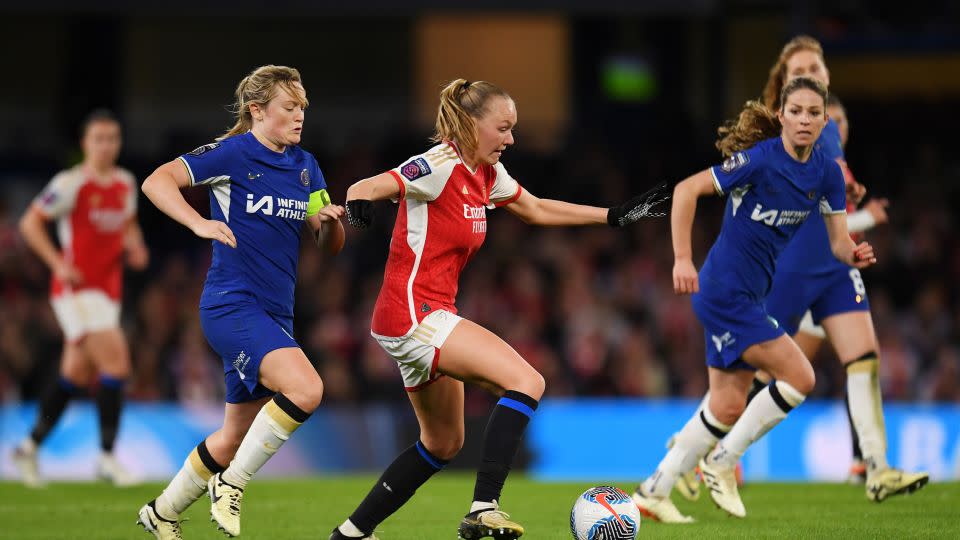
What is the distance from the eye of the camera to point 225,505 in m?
6.01

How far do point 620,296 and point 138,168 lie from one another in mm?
6610

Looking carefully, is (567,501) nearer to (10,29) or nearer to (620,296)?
(620,296)

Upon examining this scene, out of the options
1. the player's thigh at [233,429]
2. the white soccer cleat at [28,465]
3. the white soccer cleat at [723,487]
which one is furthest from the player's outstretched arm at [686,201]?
the white soccer cleat at [28,465]

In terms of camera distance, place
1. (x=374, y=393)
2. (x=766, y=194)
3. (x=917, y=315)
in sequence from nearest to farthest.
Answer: (x=766, y=194), (x=374, y=393), (x=917, y=315)

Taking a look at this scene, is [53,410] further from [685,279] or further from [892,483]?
[892,483]

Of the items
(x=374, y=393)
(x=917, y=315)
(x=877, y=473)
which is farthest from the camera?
(x=917, y=315)

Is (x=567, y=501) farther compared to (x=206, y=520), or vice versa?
(x=567, y=501)

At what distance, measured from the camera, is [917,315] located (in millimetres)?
15180

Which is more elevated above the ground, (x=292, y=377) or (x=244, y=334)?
(x=244, y=334)

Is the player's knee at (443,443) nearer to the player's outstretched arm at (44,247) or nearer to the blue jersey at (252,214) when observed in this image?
the blue jersey at (252,214)

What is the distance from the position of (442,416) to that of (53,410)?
4895mm

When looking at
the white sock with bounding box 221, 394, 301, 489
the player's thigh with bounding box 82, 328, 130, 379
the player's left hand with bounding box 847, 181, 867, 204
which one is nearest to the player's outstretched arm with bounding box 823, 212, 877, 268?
the player's left hand with bounding box 847, 181, 867, 204

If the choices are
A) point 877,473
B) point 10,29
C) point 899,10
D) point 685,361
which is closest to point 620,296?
point 685,361

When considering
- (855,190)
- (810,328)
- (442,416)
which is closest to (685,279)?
(442,416)
